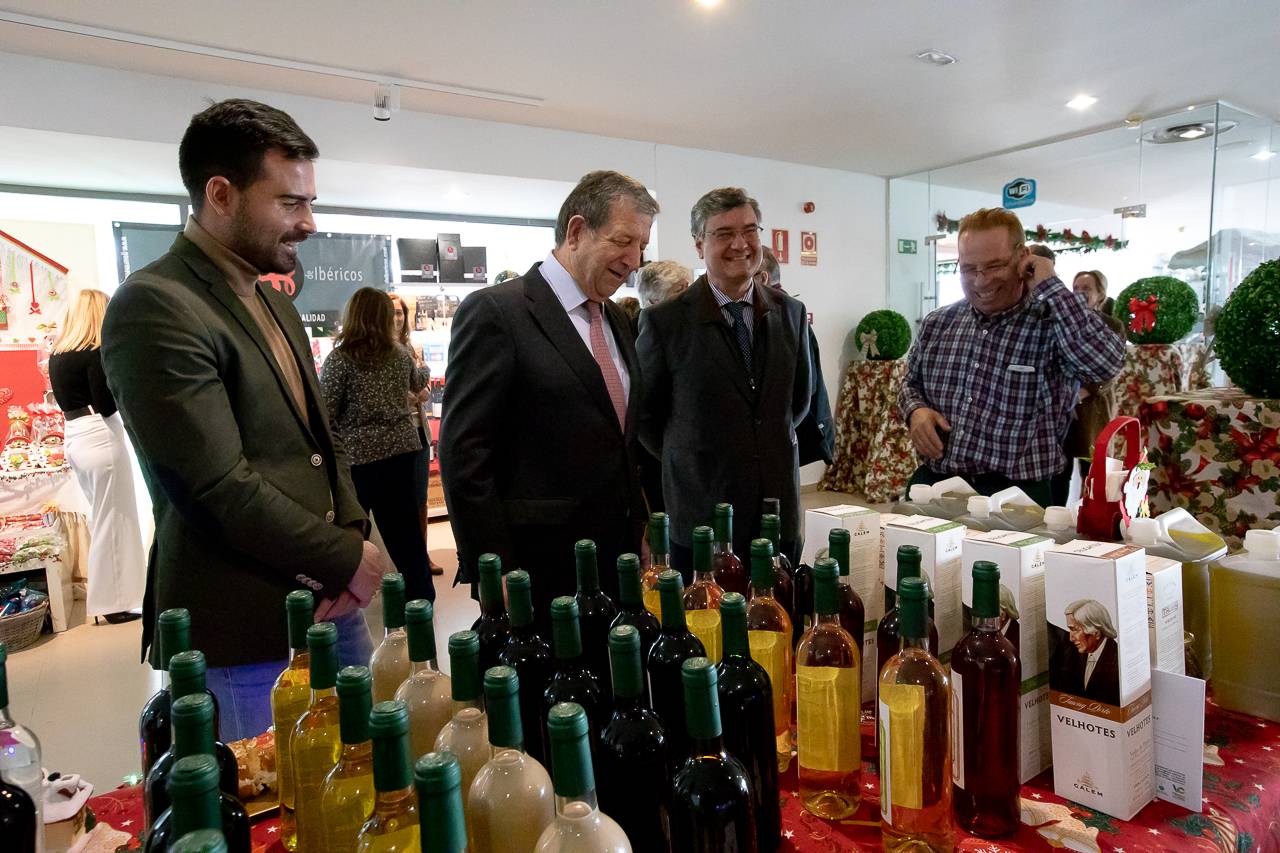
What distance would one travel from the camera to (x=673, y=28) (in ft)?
12.6

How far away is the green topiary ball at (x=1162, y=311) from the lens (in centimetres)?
431

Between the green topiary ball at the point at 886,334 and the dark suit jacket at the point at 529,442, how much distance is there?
5768 millimetres

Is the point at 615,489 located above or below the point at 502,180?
below

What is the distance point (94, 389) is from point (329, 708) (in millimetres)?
3979

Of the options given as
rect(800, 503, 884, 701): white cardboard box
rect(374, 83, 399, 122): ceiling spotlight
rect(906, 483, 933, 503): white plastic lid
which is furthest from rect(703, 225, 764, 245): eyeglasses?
rect(374, 83, 399, 122): ceiling spotlight

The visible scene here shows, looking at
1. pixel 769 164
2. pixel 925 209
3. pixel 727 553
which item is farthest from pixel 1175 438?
pixel 925 209

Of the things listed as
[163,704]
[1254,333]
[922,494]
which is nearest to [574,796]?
[163,704]

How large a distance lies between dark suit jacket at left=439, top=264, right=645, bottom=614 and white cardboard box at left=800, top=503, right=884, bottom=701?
0.77m

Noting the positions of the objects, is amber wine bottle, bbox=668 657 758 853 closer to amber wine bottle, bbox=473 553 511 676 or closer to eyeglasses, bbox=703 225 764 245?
amber wine bottle, bbox=473 553 511 676

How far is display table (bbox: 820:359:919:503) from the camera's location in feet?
21.7

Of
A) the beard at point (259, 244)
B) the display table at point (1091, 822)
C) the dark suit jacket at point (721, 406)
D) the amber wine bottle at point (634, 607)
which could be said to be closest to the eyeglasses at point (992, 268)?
the dark suit jacket at point (721, 406)

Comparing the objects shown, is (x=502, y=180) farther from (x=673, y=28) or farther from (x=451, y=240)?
(x=673, y=28)

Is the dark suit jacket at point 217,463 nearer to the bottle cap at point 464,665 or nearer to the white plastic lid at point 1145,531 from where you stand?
the bottle cap at point 464,665

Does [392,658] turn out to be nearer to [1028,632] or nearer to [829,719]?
[829,719]
